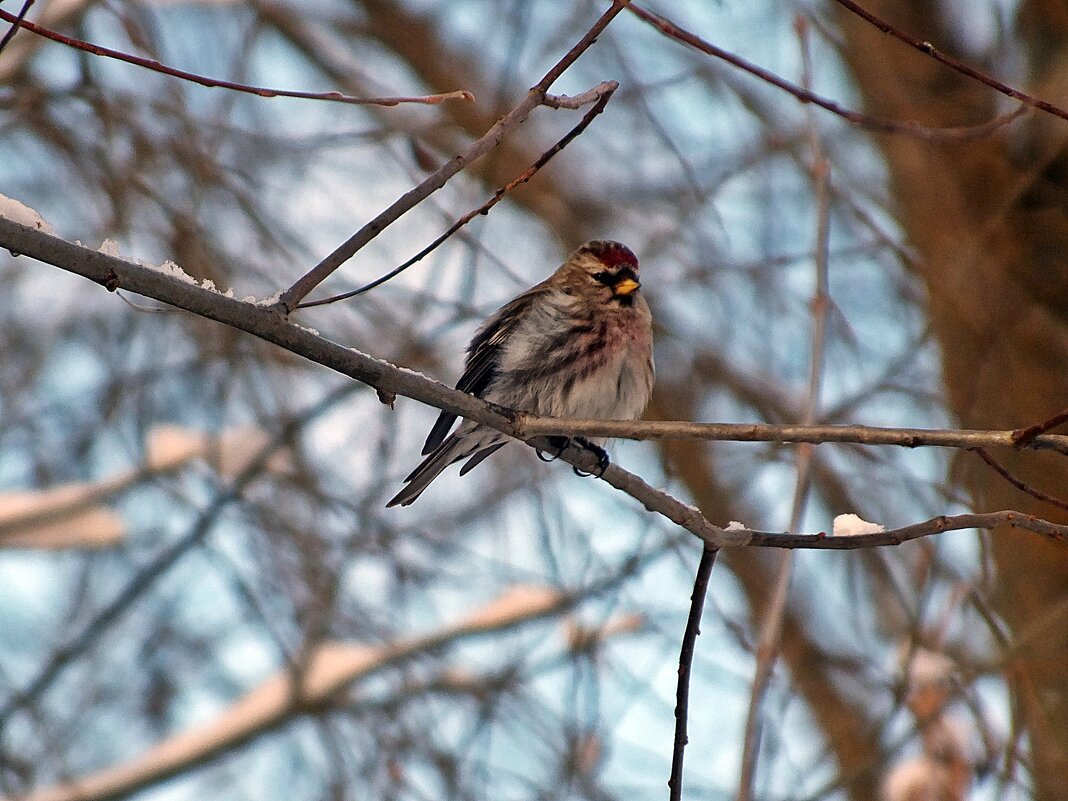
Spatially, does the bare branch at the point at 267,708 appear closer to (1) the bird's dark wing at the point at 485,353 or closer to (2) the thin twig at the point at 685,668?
(1) the bird's dark wing at the point at 485,353

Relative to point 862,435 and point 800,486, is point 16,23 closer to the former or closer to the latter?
point 862,435

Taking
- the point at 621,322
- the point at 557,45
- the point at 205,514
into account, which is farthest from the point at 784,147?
the point at 205,514

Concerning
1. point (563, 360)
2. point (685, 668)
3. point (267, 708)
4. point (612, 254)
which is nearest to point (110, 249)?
point (685, 668)

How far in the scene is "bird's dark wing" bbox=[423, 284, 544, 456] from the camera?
161 inches

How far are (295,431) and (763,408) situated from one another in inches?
140

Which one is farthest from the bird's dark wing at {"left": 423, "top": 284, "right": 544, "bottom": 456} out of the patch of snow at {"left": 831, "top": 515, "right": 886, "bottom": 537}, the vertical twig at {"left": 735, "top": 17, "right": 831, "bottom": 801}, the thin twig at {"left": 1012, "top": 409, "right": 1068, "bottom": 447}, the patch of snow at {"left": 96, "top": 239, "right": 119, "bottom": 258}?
the thin twig at {"left": 1012, "top": 409, "right": 1068, "bottom": 447}

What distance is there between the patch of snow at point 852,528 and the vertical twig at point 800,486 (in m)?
0.84

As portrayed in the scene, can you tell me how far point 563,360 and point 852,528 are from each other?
1.69 meters

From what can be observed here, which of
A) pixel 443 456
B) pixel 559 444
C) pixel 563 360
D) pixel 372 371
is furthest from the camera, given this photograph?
pixel 443 456

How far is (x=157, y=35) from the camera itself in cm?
540

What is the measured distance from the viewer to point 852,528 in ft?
8.14

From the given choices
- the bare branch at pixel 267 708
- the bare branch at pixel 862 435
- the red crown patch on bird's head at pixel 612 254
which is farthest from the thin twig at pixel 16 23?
the bare branch at pixel 267 708

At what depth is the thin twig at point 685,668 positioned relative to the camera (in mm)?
2352

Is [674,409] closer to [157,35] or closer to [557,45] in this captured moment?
[557,45]
